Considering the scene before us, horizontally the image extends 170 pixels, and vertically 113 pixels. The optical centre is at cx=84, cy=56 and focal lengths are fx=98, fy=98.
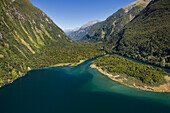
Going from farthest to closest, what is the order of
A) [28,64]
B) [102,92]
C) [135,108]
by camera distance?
[28,64]
[102,92]
[135,108]

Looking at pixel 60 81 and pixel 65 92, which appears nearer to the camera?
pixel 65 92

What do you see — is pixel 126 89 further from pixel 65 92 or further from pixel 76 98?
pixel 65 92

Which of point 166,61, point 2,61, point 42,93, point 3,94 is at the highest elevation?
point 2,61

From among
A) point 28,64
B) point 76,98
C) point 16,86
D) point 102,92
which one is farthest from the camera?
point 28,64

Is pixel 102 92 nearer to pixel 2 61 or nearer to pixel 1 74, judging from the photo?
pixel 1 74

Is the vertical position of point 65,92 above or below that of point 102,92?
above

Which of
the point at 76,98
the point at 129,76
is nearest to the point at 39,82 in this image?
the point at 76,98
